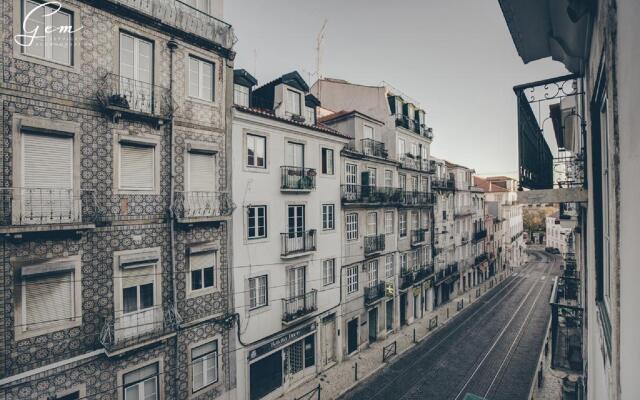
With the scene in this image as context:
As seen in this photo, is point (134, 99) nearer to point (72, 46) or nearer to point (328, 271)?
point (72, 46)

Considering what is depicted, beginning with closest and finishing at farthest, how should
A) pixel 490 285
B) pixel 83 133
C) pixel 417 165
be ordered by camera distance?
pixel 83 133 → pixel 417 165 → pixel 490 285

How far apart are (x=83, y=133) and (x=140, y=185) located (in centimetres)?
232

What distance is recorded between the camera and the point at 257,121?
15391 mm

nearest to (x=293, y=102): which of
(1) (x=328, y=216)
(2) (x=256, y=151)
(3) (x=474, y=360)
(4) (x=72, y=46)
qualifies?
A: (2) (x=256, y=151)

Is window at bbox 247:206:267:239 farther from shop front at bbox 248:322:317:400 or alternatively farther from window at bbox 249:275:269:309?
shop front at bbox 248:322:317:400

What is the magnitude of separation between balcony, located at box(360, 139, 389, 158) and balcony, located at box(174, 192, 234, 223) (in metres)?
11.3

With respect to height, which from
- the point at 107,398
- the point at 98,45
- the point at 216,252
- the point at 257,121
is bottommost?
the point at 107,398

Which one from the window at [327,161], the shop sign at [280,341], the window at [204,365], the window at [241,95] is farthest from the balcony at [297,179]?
the window at [204,365]

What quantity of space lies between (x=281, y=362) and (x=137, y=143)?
12.2 meters

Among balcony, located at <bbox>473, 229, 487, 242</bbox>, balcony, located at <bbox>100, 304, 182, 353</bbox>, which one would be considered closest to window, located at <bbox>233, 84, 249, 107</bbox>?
balcony, located at <bbox>100, 304, 182, 353</bbox>

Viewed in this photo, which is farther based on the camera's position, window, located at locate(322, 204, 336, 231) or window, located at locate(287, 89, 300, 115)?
window, located at locate(322, 204, 336, 231)

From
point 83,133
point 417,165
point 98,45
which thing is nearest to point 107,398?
point 83,133

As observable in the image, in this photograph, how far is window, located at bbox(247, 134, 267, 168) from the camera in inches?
601

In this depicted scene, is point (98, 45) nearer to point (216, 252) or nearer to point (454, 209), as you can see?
point (216, 252)
